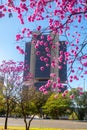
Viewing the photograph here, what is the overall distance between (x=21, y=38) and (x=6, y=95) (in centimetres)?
1905

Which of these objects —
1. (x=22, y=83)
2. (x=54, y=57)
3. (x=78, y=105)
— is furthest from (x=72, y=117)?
(x=54, y=57)

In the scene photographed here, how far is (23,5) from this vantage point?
8.77 meters

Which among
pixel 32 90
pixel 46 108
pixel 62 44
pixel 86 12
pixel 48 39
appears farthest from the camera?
pixel 46 108

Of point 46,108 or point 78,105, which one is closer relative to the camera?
point 46,108

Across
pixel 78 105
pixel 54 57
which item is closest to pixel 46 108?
pixel 78 105

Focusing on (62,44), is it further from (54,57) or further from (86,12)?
(86,12)

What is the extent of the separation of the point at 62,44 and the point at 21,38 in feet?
6.23

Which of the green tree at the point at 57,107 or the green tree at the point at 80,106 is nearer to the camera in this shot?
the green tree at the point at 57,107

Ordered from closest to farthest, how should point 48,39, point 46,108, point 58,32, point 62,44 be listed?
1. point 58,32
2. point 48,39
3. point 62,44
4. point 46,108

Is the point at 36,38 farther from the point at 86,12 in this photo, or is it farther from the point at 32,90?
the point at 32,90

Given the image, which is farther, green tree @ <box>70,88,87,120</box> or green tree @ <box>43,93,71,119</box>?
green tree @ <box>70,88,87,120</box>

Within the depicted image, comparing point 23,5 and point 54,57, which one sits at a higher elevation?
point 23,5

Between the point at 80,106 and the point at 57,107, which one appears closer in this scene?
the point at 57,107

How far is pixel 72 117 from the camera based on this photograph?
280 ft
